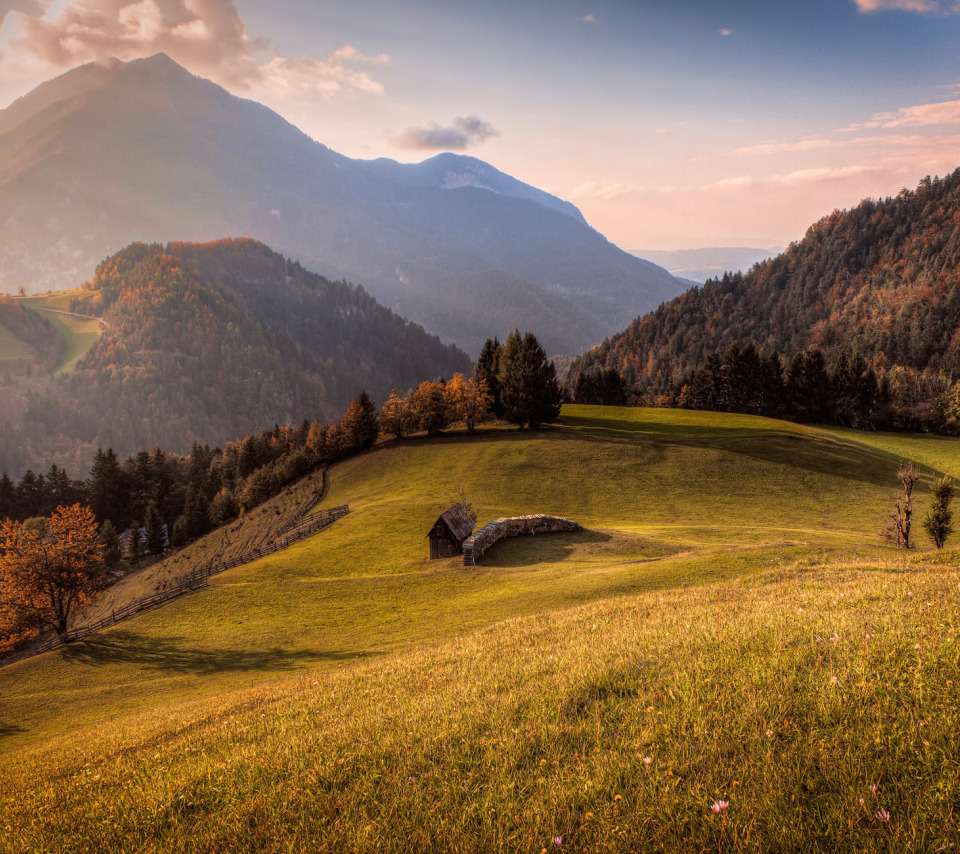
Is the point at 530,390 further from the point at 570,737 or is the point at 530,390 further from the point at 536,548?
the point at 570,737

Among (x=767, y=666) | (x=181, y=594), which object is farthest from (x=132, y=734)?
(x=181, y=594)

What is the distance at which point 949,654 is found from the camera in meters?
7.25

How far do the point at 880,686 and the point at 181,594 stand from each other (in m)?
50.0

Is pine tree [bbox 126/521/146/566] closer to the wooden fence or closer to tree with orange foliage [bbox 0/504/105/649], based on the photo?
the wooden fence

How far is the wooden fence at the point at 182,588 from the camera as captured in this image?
4104 centimetres

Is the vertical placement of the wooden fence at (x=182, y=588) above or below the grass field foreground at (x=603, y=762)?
below

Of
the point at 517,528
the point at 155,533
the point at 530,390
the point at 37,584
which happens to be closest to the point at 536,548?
the point at 517,528

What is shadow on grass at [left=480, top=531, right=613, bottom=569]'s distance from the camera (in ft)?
132

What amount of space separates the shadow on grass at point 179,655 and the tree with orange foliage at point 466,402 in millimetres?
66274

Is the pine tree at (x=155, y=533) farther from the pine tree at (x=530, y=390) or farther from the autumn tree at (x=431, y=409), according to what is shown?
the pine tree at (x=530, y=390)

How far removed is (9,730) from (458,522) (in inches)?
1193

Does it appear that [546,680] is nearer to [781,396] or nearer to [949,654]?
[949,654]

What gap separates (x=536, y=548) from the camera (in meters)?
43.0

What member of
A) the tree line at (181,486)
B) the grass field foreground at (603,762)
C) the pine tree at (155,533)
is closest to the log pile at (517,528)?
the grass field foreground at (603,762)
